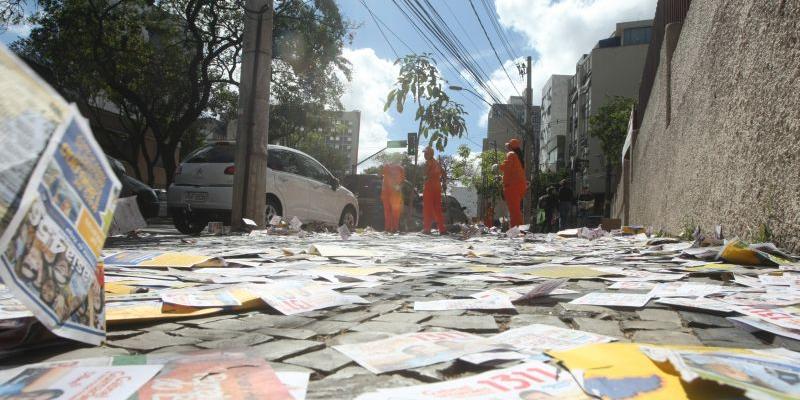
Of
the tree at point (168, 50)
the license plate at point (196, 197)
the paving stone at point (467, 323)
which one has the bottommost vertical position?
the paving stone at point (467, 323)

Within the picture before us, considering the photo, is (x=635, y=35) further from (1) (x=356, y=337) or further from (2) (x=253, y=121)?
(1) (x=356, y=337)

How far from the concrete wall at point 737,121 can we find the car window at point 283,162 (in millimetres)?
5438

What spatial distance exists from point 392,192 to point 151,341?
9.46 m

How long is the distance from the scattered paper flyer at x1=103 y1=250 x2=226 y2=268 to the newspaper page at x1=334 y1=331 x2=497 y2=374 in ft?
6.70

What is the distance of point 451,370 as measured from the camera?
49.3 inches

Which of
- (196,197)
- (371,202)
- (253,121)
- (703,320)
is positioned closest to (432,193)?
(253,121)

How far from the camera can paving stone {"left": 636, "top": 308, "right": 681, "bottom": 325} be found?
1.86m

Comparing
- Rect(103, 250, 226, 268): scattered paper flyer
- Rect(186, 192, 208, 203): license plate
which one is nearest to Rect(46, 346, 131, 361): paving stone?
Rect(103, 250, 226, 268): scattered paper flyer

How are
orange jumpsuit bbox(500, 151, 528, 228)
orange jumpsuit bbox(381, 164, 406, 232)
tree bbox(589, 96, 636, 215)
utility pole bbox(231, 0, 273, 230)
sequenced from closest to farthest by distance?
utility pole bbox(231, 0, 273, 230) → orange jumpsuit bbox(500, 151, 528, 228) → orange jumpsuit bbox(381, 164, 406, 232) → tree bbox(589, 96, 636, 215)

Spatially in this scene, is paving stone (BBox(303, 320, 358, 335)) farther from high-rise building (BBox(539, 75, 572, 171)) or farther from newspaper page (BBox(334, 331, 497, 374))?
high-rise building (BBox(539, 75, 572, 171))

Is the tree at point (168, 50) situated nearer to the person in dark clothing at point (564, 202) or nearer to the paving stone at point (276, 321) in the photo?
the person in dark clothing at point (564, 202)

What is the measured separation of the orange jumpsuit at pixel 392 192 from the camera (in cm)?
1089

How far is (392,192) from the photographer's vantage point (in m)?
11.0

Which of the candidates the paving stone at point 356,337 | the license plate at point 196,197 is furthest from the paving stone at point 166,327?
the license plate at point 196,197
